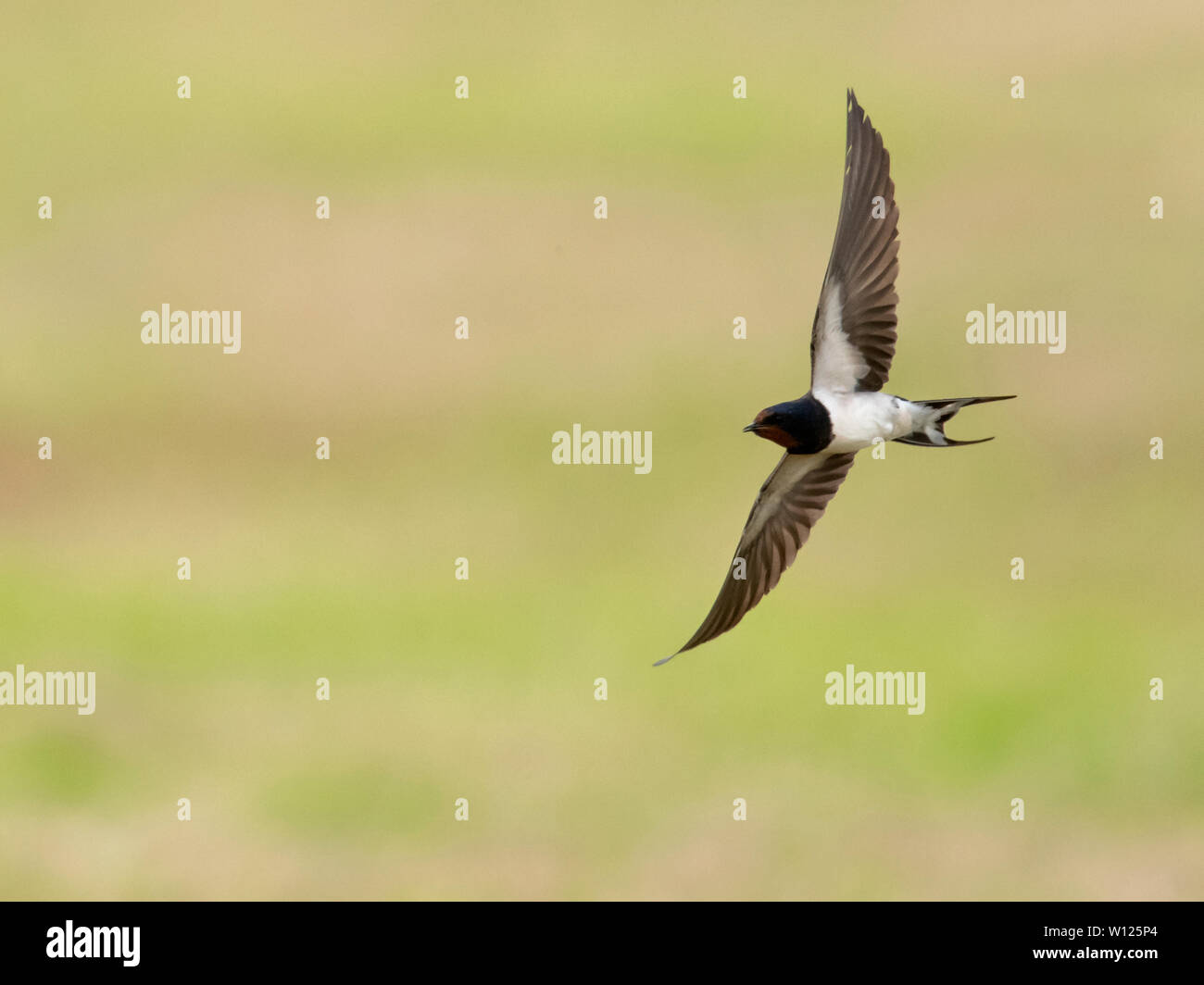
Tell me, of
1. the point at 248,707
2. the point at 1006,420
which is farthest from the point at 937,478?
the point at 248,707

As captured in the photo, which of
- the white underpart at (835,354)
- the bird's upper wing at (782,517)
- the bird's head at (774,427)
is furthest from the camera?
the bird's upper wing at (782,517)

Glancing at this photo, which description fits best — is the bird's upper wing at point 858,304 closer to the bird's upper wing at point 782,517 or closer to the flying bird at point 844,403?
the flying bird at point 844,403

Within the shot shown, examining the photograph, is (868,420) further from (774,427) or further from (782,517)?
(782,517)

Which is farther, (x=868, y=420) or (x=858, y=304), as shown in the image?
(x=858, y=304)

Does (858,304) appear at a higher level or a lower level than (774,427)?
higher

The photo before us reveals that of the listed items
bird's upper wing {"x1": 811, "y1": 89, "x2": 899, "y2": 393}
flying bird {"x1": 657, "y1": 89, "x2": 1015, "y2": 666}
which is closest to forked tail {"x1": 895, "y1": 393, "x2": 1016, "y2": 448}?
flying bird {"x1": 657, "y1": 89, "x2": 1015, "y2": 666}

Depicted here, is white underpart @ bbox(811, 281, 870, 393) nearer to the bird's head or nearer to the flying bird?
the flying bird

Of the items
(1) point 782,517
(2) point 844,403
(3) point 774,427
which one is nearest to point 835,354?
(2) point 844,403

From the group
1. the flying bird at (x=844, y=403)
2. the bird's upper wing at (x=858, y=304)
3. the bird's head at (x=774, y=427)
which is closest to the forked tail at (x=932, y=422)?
the flying bird at (x=844, y=403)
